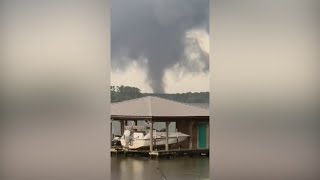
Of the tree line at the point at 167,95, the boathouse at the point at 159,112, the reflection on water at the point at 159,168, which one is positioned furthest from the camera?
the boathouse at the point at 159,112

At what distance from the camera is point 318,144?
1643mm

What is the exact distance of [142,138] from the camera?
5246 mm

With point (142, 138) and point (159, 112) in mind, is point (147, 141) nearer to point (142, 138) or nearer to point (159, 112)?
point (142, 138)

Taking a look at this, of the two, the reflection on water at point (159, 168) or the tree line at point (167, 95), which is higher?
the tree line at point (167, 95)

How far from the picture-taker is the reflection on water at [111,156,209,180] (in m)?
3.62

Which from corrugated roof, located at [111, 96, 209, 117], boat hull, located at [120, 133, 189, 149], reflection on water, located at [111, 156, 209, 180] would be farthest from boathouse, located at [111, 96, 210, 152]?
reflection on water, located at [111, 156, 209, 180]

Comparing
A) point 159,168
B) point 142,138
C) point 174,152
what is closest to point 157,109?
point 142,138

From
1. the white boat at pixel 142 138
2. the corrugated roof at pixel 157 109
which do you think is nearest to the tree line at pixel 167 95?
the corrugated roof at pixel 157 109

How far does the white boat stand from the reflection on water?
0.23 metres

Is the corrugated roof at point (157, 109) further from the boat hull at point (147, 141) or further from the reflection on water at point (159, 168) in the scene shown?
the reflection on water at point (159, 168)

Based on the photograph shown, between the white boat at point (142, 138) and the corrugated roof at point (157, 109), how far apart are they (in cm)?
41

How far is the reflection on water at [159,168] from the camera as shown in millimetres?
3616

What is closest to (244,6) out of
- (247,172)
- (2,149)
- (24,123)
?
(247,172)

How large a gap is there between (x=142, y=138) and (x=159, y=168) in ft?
3.51
